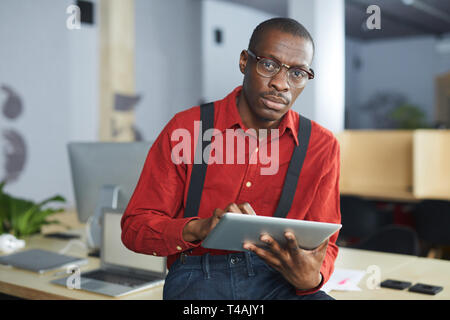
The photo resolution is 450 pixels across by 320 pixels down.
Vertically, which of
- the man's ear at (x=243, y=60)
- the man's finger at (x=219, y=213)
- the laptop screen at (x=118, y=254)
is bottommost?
the laptop screen at (x=118, y=254)

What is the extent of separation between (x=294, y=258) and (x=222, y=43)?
670cm

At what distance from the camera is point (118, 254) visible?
1.90m

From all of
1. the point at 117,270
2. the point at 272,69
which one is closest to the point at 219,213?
the point at 272,69

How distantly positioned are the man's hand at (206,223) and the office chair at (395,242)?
65.0 inches

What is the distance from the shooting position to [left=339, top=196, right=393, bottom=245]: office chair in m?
3.97

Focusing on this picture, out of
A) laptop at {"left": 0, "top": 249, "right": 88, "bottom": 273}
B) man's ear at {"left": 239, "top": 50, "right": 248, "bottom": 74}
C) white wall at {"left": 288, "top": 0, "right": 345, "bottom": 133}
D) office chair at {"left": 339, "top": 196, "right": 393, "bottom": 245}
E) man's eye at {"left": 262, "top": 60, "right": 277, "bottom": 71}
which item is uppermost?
white wall at {"left": 288, "top": 0, "right": 345, "bottom": 133}

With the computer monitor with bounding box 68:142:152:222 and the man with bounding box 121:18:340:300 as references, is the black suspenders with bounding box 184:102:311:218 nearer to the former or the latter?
the man with bounding box 121:18:340:300

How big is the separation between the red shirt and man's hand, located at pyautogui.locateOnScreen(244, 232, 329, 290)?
122mm

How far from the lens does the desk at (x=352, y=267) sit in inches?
63.1

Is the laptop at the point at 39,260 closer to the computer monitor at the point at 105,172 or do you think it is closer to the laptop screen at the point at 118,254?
the laptop screen at the point at 118,254

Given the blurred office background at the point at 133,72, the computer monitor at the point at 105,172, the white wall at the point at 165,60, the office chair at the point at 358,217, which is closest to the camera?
the computer monitor at the point at 105,172

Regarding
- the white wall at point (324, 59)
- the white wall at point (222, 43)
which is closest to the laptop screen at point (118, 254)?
the white wall at point (324, 59)

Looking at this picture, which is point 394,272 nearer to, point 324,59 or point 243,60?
point 243,60

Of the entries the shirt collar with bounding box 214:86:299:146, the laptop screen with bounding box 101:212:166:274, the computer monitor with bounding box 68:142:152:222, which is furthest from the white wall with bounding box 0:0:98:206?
the shirt collar with bounding box 214:86:299:146
